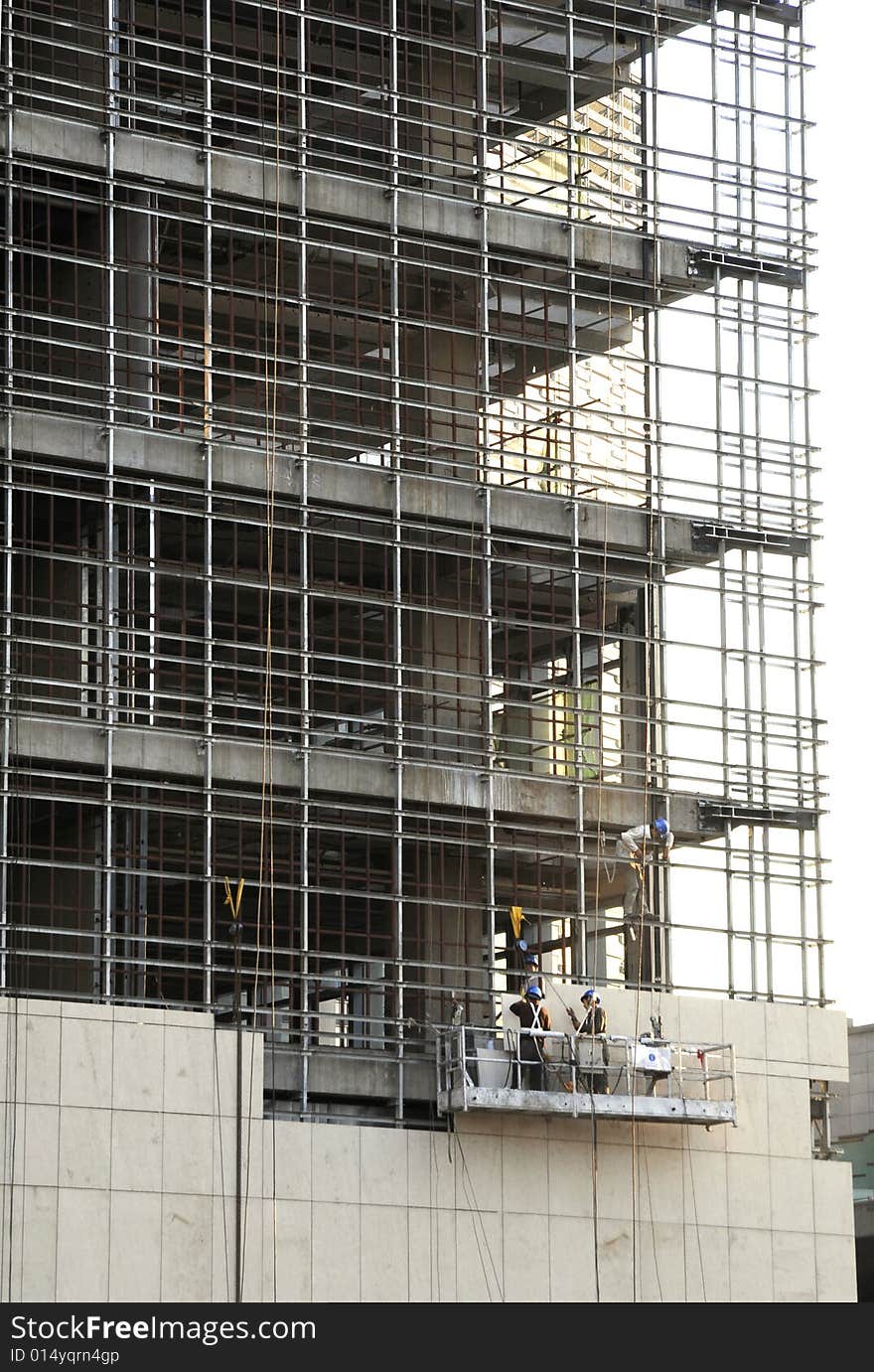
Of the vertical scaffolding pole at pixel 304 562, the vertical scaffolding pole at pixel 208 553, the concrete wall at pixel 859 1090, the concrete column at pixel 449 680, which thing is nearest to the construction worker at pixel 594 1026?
the vertical scaffolding pole at pixel 304 562

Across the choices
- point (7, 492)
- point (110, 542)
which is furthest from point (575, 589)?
point (7, 492)

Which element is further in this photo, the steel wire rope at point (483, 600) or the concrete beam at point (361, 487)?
the steel wire rope at point (483, 600)

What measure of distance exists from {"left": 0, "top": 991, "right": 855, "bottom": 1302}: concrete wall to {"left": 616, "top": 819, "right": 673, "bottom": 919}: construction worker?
2029 mm

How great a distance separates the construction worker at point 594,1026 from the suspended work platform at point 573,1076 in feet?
0.10

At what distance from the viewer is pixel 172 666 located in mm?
51594

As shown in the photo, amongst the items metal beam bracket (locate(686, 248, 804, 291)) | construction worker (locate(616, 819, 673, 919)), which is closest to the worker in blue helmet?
construction worker (locate(616, 819, 673, 919))

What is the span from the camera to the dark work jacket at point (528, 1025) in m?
42.2

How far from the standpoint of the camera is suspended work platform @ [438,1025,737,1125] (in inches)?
1638

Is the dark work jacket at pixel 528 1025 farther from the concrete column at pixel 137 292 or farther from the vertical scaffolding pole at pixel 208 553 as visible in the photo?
the concrete column at pixel 137 292

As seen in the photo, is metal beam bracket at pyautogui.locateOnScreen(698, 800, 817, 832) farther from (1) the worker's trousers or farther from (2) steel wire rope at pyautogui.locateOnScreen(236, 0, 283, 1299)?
(2) steel wire rope at pyautogui.locateOnScreen(236, 0, 283, 1299)
